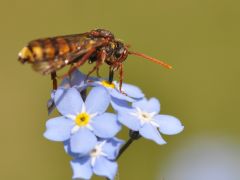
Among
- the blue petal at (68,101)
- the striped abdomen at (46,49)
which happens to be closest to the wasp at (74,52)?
the striped abdomen at (46,49)

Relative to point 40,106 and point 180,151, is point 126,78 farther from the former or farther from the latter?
point 180,151

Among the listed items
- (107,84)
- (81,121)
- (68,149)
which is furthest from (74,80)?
(68,149)

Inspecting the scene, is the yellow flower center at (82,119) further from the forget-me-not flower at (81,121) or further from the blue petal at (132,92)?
the blue petal at (132,92)

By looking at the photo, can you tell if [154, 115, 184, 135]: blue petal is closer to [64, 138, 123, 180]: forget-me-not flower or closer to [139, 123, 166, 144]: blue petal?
[139, 123, 166, 144]: blue petal

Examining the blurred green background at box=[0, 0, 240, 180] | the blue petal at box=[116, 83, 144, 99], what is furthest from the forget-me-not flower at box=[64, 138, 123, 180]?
the blurred green background at box=[0, 0, 240, 180]

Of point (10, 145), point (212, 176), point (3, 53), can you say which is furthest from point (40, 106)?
point (212, 176)

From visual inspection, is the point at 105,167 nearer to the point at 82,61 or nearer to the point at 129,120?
the point at 129,120

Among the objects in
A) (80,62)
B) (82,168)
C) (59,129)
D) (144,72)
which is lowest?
(144,72)
